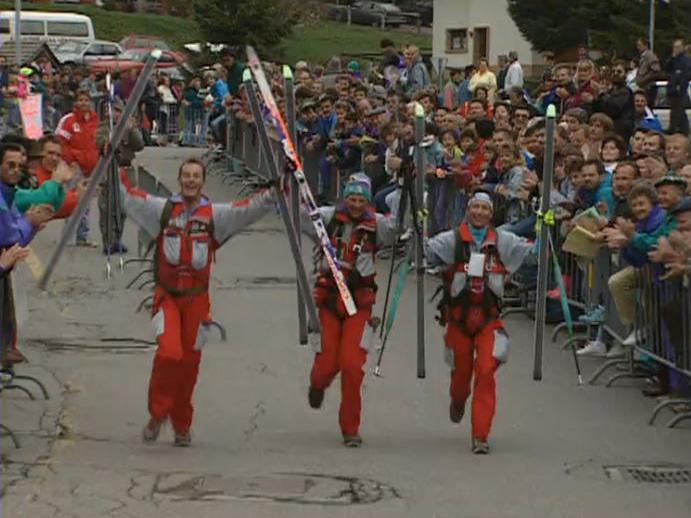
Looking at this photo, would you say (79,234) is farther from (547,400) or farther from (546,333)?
(547,400)

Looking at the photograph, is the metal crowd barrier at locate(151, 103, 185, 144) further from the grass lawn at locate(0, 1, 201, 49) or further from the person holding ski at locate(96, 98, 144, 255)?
the grass lawn at locate(0, 1, 201, 49)

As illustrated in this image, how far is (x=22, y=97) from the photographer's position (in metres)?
28.5

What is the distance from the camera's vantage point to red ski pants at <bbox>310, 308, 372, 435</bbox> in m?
10.3

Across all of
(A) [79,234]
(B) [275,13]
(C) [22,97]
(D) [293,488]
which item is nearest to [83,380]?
(D) [293,488]

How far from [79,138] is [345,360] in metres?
9.41

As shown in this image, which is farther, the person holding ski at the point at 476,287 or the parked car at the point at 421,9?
the parked car at the point at 421,9

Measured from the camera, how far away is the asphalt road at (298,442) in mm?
8812

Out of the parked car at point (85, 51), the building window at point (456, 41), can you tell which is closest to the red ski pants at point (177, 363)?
the parked car at point (85, 51)

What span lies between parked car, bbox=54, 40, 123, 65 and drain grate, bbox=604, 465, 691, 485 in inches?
1803

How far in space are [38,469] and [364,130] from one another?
1328 centimetres

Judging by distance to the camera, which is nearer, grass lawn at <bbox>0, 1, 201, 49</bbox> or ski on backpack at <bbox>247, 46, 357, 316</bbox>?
ski on backpack at <bbox>247, 46, 357, 316</bbox>

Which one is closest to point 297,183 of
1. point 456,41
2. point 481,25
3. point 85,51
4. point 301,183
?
point 301,183

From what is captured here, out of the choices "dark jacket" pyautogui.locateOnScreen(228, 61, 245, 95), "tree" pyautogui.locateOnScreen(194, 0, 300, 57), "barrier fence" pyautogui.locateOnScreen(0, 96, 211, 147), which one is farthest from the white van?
"dark jacket" pyautogui.locateOnScreen(228, 61, 245, 95)

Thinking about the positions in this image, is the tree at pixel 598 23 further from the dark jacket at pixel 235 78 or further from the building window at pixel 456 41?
the dark jacket at pixel 235 78
